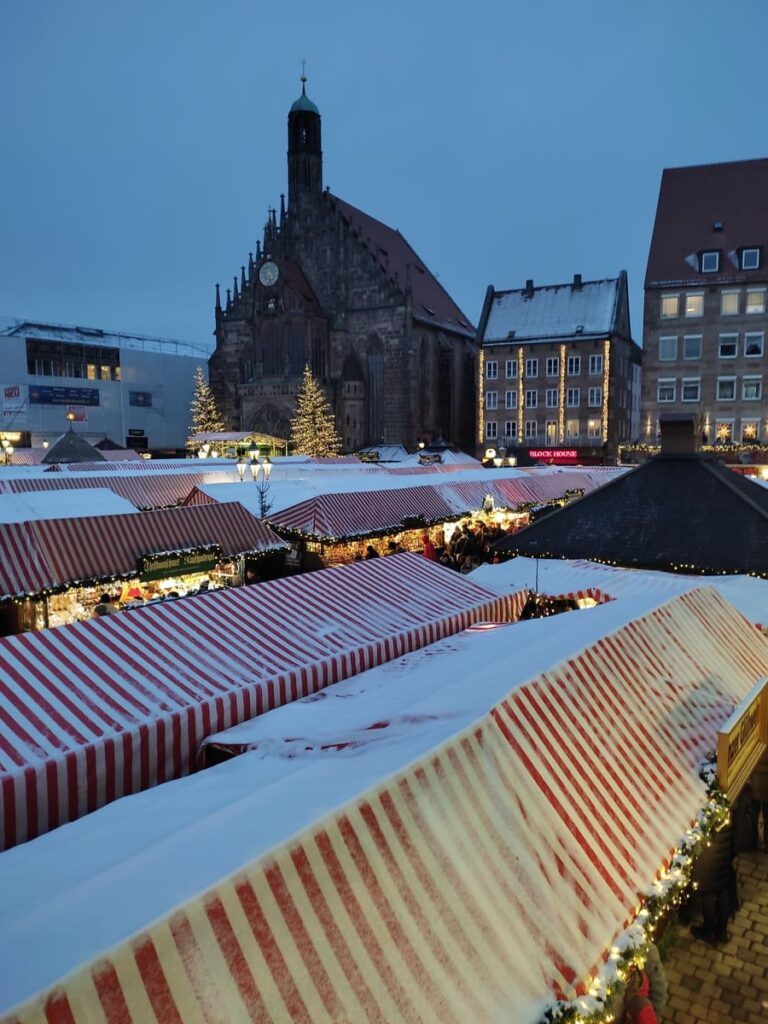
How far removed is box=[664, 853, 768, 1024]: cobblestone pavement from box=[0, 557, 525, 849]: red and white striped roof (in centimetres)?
373

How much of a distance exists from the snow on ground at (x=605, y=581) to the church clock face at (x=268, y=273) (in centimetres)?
5360

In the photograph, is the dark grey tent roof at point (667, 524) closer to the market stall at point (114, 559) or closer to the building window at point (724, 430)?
the market stall at point (114, 559)

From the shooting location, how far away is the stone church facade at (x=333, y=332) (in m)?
58.7

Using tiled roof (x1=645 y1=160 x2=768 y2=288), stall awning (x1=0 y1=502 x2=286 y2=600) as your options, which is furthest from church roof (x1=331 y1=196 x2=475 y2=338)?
stall awning (x1=0 y1=502 x2=286 y2=600)

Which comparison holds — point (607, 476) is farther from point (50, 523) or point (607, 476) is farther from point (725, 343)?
point (50, 523)

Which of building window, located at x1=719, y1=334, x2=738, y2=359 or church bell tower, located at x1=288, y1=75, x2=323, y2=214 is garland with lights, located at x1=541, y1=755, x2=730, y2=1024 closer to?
building window, located at x1=719, y1=334, x2=738, y2=359

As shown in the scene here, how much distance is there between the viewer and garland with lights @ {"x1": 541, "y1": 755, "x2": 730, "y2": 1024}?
3381 mm

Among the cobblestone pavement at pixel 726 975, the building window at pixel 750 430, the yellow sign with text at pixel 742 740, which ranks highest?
the building window at pixel 750 430

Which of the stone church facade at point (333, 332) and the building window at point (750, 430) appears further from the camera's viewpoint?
the stone church facade at point (333, 332)

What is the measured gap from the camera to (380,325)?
5922 centimetres

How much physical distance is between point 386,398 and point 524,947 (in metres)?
56.3

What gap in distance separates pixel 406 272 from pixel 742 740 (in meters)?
57.6

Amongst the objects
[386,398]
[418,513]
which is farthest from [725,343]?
[418,513]

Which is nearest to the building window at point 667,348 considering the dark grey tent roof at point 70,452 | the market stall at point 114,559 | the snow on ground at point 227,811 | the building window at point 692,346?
the building window at point 692,346
